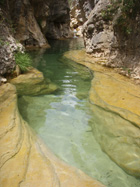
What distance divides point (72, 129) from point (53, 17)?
2376 centimetres

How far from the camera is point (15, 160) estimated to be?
7.04ft

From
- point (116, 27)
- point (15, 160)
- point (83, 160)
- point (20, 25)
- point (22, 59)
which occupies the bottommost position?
point (83, 160)

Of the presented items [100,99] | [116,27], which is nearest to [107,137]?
[100,99]

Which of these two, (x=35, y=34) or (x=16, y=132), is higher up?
(x=35, y=34)

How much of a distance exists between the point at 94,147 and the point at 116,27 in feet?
17.4

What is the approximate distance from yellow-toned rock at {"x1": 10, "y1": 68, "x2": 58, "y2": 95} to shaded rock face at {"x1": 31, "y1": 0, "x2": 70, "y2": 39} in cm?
1262

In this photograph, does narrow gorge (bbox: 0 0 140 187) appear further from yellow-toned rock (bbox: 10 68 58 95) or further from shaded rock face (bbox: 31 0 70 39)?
shaded rock face (bbox: 31 0 70 39)

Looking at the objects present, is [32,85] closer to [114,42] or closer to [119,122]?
[119,122]

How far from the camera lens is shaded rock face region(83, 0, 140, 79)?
19.0ft

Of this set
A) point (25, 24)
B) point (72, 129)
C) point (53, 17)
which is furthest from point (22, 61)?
point (53, 17)

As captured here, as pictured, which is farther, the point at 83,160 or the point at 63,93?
the point at 63,93

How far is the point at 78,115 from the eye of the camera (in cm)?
397

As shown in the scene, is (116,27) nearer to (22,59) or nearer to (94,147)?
(22,59)

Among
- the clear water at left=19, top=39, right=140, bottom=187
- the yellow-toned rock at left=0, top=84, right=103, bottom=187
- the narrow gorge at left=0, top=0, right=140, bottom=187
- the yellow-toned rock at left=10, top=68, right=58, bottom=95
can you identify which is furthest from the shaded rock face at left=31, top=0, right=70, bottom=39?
the yellow-toned rock at left=0, top=84, right=103, bottom=187
